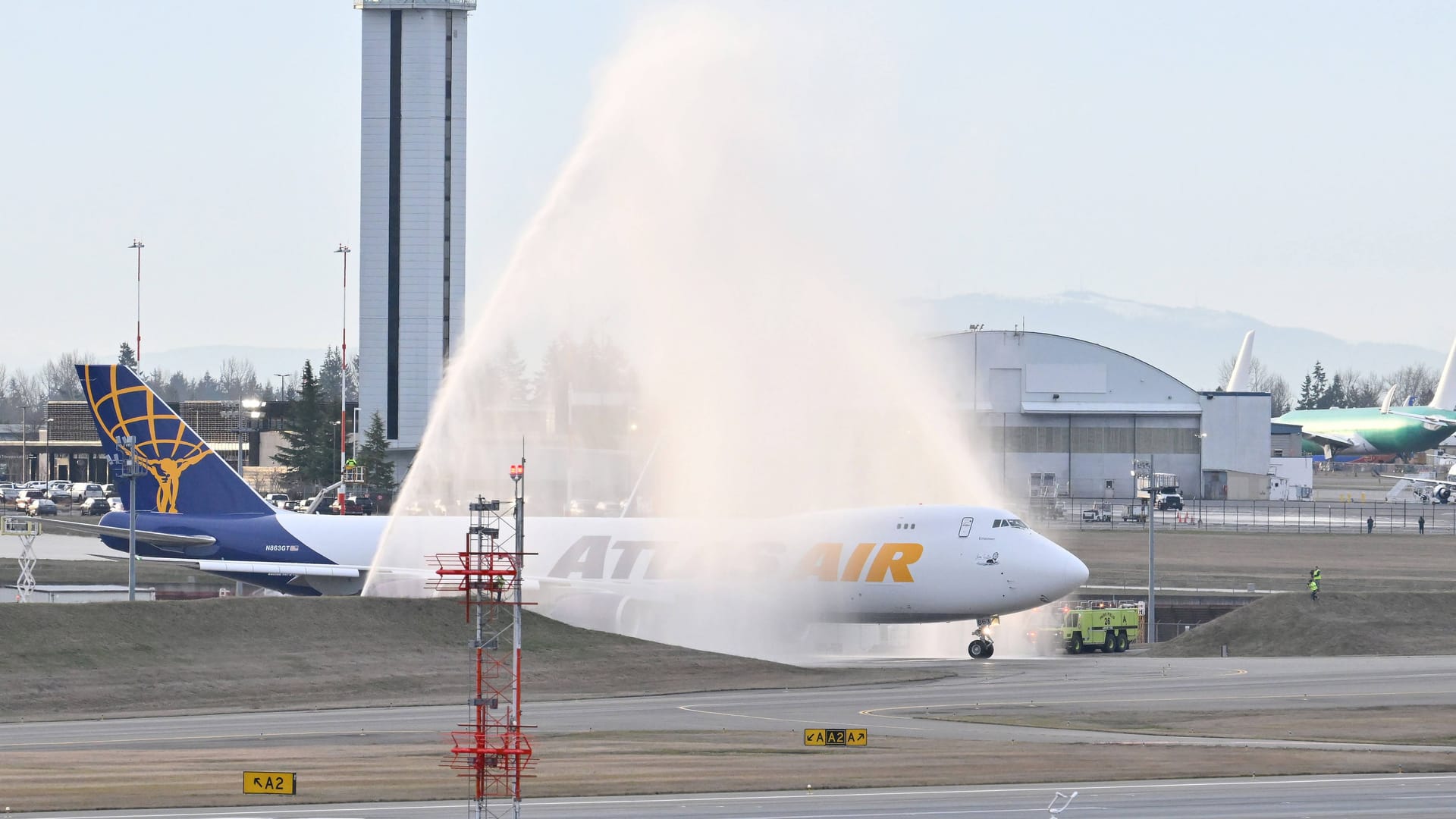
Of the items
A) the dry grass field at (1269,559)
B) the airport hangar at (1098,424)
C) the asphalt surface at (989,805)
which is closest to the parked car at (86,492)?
the airport hangar at (1098,424)

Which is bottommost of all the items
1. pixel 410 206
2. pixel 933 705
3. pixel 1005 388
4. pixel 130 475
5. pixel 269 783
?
pixel 933 705

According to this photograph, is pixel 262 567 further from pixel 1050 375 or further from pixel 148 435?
pixel 1050 375

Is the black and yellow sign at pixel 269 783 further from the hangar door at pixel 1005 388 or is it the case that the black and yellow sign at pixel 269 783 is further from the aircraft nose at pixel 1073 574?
the hangar door at pixel 1005 388

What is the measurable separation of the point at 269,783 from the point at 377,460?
333 ft

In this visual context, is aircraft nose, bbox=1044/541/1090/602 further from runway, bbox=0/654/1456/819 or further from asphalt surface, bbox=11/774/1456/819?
asphalt surface, bbox=11/774/1456/819

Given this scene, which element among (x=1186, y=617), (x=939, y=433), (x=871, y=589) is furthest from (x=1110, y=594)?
(x=871, y=589)

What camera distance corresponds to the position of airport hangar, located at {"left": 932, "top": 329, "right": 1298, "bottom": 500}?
146375 mm

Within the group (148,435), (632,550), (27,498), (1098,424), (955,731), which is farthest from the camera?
(27,498)

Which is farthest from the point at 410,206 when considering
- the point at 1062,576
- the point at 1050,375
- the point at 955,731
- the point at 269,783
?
the point at 269,783

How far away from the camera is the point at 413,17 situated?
12900 centimetres

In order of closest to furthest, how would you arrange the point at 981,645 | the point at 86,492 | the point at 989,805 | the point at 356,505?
the point at 989,805 → the point at 981,645 → the point at 356,505 → the point at 86,492

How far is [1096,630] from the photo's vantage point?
210 ft

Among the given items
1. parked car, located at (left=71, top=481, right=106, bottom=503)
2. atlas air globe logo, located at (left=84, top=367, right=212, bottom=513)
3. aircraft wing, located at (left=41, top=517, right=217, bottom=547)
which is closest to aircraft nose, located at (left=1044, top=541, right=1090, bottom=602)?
aircraft wing, located at (left=41, top=517, right=217, bottom=547)

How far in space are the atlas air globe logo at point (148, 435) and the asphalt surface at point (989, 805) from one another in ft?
133
